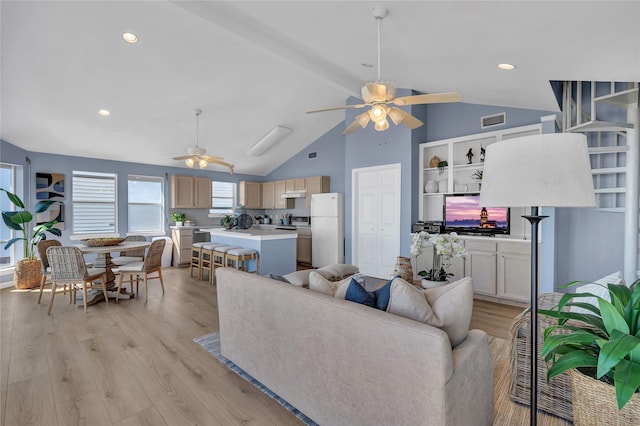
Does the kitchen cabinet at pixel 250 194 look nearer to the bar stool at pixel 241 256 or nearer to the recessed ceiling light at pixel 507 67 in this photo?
the bar stool at pixel 241 256

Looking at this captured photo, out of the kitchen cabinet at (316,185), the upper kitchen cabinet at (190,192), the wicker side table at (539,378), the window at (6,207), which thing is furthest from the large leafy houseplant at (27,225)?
the wicker side table at (539,378)

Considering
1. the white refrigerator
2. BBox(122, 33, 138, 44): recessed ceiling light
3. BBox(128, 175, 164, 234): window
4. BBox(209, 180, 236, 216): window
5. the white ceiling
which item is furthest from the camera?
BBox(209, 180, 236, 216): window

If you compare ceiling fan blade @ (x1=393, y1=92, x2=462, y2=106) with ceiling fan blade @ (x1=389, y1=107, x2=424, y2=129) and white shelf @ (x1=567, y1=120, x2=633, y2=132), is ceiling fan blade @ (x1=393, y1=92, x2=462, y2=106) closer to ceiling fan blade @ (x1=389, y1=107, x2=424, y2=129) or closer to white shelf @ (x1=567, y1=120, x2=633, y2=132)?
ceiling fan blade @ (x1=389, y1=107, x2=424, y2=129)

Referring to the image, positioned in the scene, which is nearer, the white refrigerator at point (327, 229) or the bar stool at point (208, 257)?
the bar stool at point (208, 257)

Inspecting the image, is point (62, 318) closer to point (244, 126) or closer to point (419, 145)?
point (244, 126)

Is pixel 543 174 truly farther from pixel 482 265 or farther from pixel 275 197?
pixel 275 197

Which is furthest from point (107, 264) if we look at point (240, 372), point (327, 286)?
point (327, 286)

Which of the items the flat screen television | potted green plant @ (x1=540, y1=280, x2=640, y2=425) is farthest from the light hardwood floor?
potted green plant @ (x1=540, y1=280, x2=640, y2=425)

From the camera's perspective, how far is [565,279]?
4.11 metres

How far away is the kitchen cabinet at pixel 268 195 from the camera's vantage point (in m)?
8.44

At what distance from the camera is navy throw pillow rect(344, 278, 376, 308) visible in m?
1.71

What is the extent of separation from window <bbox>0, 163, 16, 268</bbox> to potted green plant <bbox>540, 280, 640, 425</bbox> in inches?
290

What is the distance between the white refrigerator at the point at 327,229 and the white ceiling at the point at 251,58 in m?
1.99

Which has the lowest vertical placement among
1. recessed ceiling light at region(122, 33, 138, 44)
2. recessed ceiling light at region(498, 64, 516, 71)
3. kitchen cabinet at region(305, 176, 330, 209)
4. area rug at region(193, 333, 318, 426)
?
area rug at region(193, 333, 318, 426)
